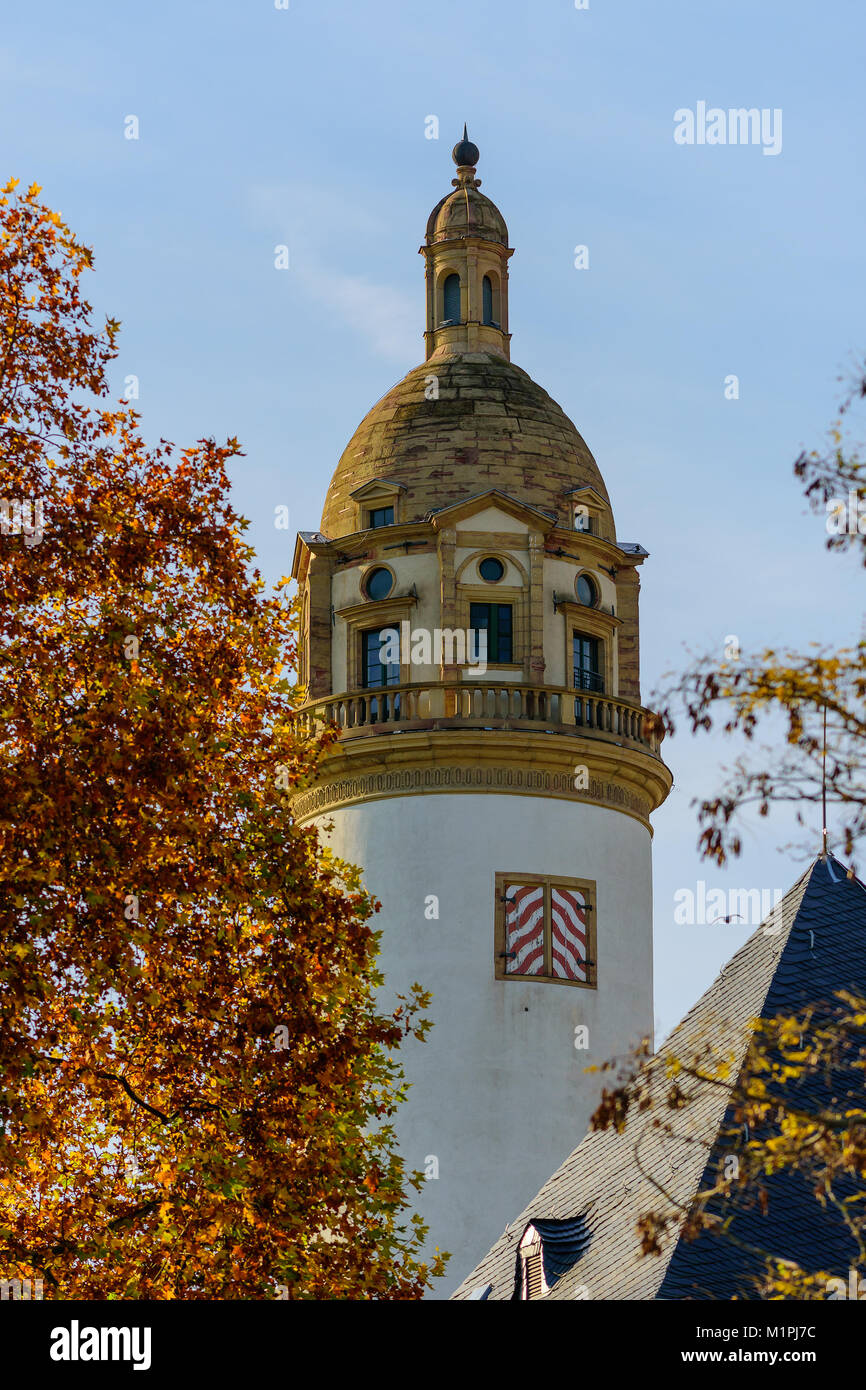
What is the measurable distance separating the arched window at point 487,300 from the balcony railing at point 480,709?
894cm

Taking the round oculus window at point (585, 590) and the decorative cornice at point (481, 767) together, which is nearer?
the decorative cornice at point (481, 767)

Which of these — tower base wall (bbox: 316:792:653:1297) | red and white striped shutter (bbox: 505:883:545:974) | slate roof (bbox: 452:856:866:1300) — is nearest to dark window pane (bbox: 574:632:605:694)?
tower base wall (bbox: 316:792:653:1297)

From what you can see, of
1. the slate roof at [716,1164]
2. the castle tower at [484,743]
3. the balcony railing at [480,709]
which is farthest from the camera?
the balcony railing at [480,709]

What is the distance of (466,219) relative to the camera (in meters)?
50.6

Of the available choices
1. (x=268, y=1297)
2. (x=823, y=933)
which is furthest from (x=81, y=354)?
(x=823, y=933)

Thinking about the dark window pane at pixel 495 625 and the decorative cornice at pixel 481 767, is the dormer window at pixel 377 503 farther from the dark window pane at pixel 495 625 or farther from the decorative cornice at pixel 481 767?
the decorative cornice at pixel 481 767

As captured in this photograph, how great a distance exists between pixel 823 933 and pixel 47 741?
1296 centimetres

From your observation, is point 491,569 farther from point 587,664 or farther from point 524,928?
point 524,928

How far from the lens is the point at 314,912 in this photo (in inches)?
901

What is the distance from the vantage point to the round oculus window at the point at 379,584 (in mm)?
47312

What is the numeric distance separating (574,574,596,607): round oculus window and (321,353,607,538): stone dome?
1.19 metres

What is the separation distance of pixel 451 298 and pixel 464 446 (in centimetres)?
475

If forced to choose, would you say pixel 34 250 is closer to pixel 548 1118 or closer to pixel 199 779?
pixel 199 779

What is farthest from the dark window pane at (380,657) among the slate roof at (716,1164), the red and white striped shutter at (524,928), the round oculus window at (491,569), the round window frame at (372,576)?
the slate roof at (716,1164)
